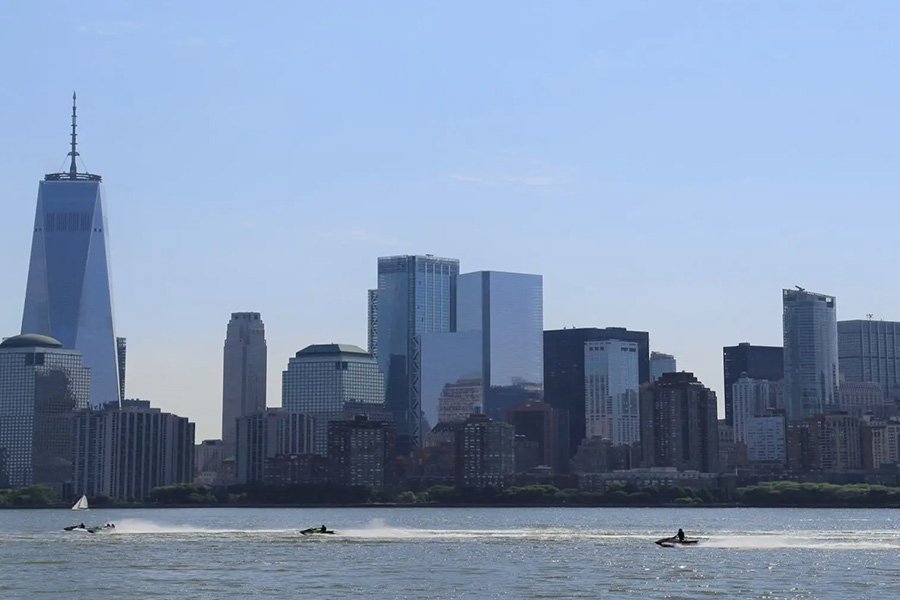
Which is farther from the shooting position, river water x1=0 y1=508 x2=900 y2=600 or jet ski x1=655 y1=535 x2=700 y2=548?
jet ski x1=655 y1=535 x2=700 y2=548

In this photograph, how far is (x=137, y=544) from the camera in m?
164

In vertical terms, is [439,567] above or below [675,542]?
below

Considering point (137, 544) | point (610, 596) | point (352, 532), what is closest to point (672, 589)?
point (610, 596)

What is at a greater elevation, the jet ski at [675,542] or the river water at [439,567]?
the jet ski at [675,542]

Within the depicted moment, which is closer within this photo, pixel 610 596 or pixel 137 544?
pixel 610 596

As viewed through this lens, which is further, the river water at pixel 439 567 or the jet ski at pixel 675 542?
the jet ski at pixel 675 542

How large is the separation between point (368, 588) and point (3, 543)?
6801cm

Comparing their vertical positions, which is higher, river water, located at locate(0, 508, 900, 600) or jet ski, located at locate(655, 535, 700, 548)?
jet ski, located at locate(655, 535, 700, 548)

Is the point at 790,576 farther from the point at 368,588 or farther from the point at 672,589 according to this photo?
the point at 368,588

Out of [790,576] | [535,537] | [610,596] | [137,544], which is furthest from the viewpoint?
[535,537]

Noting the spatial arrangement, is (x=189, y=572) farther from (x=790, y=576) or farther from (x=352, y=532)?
(x=352, y=532)

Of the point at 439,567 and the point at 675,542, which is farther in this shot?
the point at 675,542

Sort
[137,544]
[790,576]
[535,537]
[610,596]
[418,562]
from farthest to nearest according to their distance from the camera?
[535,537], [137,544], [418,562], [790,576], [610,596]

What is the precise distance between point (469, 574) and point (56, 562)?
36.2 metres
